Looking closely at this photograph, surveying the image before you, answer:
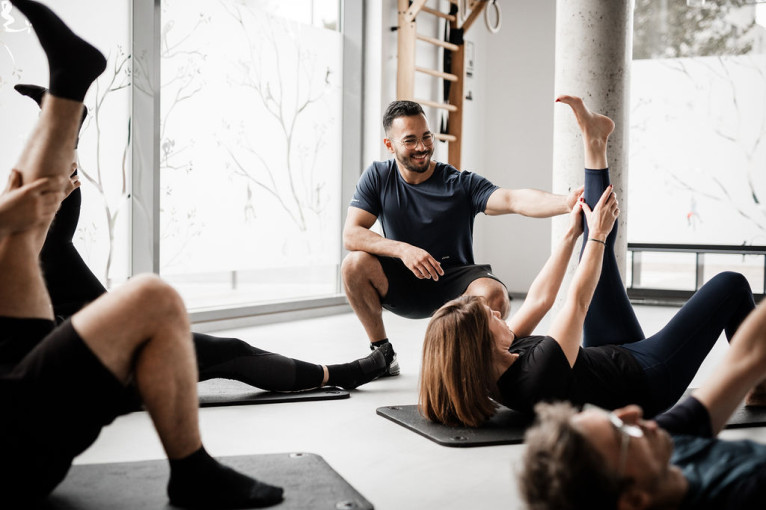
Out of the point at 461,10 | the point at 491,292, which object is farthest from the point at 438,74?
the point at 491,292

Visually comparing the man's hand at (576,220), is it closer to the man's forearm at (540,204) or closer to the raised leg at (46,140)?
the man's forearm at (540,204)

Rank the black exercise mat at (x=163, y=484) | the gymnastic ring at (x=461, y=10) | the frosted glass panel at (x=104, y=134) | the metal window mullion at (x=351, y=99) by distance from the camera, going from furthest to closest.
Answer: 1. the gymnastic ring at (x=461, y=10)
2. the metal window mullion at (x=351, y=99)
3. the frosted glass panel at (x=104, y=134)
4. the black exercise mat at (x=163, y=484)

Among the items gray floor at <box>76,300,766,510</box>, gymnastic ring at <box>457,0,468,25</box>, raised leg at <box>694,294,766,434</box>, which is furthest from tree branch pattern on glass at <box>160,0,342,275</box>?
raised leg at <box>694,294,766,434</box>

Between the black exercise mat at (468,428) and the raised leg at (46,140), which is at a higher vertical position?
the raised leg at (46,140)

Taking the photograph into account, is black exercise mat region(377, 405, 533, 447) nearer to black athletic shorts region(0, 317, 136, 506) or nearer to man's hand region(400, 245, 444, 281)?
man's hand region(400, 245, 444, 281)

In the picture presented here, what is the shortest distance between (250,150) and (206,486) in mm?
3586

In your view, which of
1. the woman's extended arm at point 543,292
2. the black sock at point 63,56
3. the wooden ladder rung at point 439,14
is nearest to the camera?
the black sock at point 63,56

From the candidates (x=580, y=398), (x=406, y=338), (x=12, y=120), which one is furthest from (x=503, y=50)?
(x=580, y=398)

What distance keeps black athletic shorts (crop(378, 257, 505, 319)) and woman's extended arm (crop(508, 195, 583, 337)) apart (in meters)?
0.77

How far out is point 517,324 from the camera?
2.59 metres

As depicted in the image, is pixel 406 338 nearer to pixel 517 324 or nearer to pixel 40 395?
pixel 517 324

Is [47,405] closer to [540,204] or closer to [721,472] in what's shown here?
[721,472]

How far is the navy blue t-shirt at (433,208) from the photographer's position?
357 cm

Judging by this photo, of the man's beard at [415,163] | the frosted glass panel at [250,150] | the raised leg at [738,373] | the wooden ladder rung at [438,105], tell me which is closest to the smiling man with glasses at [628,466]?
the raised leg at [738,373]
